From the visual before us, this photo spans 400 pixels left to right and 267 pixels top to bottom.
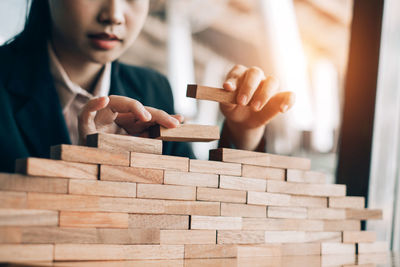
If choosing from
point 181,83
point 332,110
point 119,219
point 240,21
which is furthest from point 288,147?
point 119,219

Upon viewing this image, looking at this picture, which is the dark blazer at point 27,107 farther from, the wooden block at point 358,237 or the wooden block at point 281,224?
the wooden block at point 358,237

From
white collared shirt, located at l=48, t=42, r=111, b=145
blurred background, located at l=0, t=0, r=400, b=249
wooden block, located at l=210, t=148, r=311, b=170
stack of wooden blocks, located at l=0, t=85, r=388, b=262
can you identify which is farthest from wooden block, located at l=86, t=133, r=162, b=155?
blurred background, located at l=0, t=0, r=400, b=249

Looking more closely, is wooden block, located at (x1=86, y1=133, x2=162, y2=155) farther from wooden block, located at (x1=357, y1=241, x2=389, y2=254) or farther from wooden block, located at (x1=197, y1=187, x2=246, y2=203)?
wooden block, located at (x1=357, y1=241, x2=389, y2=254)

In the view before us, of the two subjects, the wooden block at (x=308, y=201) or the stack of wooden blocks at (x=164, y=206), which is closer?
the stack of wooden blocks at (x=164, y=206)

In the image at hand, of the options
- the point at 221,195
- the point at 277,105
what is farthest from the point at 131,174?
the point at 277,105

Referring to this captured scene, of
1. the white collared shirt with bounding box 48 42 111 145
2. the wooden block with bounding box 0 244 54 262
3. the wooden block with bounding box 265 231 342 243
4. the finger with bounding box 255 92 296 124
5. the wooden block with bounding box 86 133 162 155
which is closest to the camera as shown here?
the wooden block with bounding box 0 244 54 262

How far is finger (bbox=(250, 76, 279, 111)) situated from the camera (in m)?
0.77

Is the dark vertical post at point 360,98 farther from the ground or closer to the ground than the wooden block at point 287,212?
farther from the ground

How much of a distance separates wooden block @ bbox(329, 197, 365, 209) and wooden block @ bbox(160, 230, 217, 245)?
26cm

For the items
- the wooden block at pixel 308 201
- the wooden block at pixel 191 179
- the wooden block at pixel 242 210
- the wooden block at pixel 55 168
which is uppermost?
the wooden block at pixel 55 168

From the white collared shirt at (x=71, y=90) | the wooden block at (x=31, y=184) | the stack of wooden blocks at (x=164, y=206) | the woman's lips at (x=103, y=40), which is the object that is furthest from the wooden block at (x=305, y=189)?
the white collared shirt at (x=71, y=90)

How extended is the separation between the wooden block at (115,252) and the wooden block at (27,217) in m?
0.03

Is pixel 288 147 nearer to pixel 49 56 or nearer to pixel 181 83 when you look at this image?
pixel 181 83

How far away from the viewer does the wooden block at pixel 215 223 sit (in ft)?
2.02
